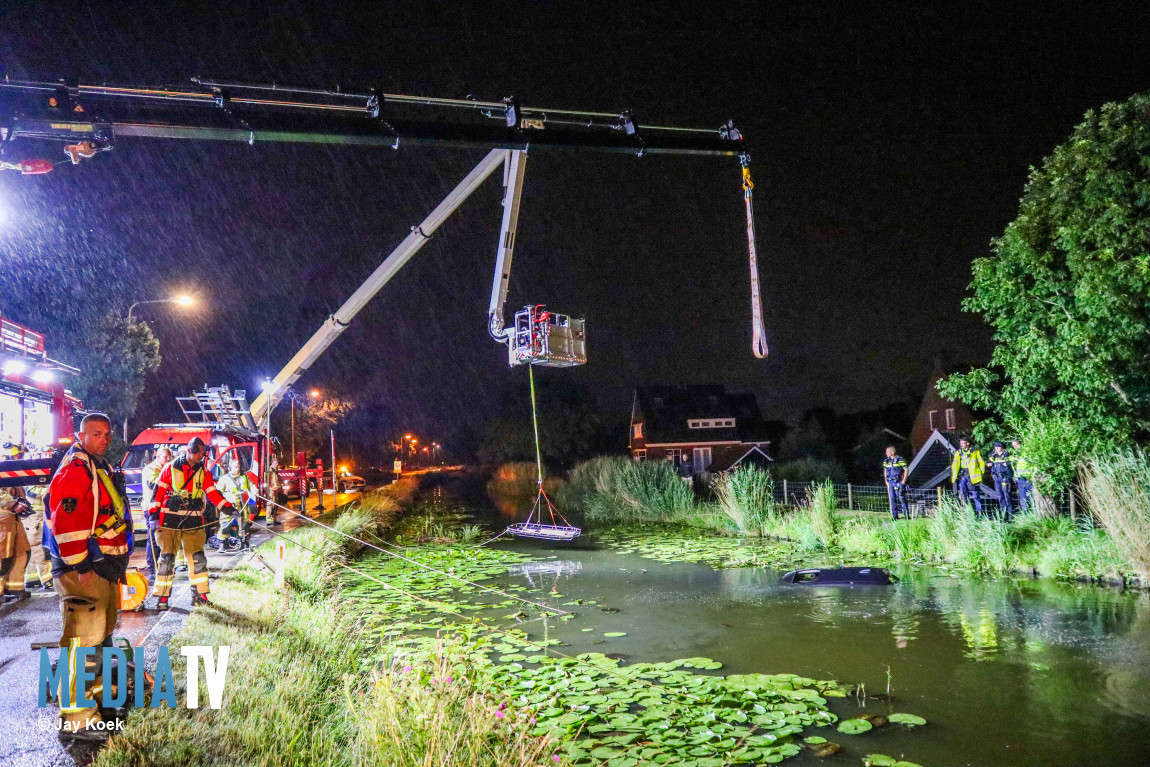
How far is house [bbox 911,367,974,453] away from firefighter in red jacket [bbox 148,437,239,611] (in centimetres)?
3468

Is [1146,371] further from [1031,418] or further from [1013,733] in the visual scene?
[1013,733]

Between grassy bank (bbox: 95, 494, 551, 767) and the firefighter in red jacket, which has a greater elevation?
the firefighter in red jacket

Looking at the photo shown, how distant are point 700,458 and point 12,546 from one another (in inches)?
1926

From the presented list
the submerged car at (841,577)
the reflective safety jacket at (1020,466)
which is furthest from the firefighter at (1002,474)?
the submerged car at (841,577)

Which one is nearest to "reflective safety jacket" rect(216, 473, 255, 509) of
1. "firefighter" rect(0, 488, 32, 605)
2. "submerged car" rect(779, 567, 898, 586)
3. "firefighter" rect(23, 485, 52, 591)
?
"firefighter" rect(23, 485, 52, 591)

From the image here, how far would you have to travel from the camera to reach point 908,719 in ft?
22.0

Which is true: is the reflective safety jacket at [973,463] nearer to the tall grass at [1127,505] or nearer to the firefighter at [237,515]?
the tall grass at [1127,505]

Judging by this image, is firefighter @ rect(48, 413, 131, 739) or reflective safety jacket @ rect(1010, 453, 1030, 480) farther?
reflective safety jacket @ rect(1010, 453, 1030, 480)

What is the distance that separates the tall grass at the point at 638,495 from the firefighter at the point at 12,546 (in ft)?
58.3

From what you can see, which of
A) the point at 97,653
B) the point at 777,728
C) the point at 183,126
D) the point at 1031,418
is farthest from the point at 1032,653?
the point at 183,126

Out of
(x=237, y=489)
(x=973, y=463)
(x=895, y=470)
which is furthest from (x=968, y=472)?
(x=237, y=489)

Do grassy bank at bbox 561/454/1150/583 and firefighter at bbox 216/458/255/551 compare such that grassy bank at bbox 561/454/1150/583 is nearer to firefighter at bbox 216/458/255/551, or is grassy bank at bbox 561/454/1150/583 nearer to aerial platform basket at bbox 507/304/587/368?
aerial platform basket at bbox 507/304/587/368

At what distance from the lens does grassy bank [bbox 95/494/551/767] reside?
16.0 feet

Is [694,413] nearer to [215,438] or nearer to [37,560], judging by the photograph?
[215,438]
